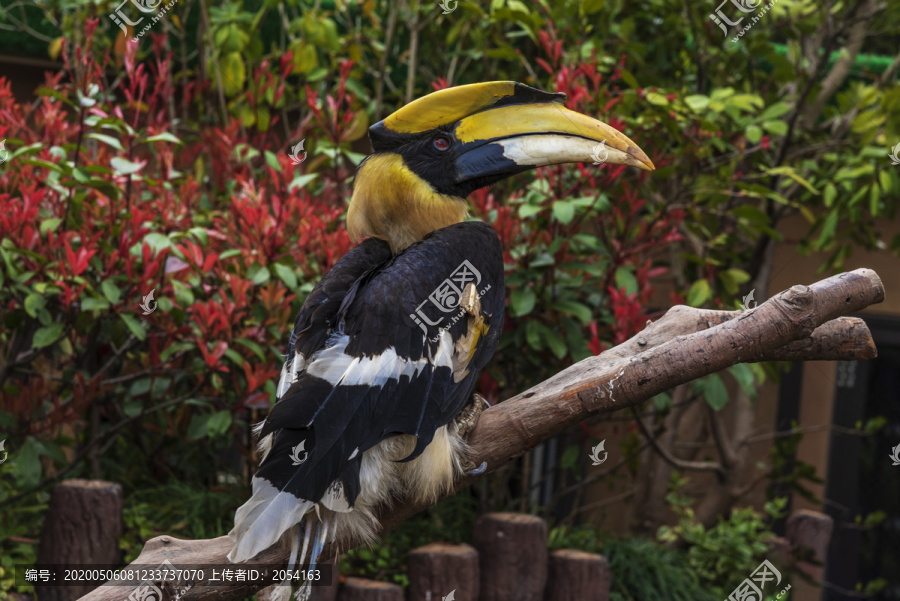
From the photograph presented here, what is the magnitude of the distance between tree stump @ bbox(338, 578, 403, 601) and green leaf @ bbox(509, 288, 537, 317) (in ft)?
2.90

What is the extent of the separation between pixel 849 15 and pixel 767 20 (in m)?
0.34

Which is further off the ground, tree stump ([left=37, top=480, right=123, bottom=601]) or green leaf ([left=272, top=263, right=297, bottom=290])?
green leaf ([left=272, top=263, right=297, bottom=290])

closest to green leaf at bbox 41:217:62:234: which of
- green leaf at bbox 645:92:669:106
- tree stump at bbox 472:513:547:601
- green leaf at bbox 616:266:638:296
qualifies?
tree stump at bbox 472:513:547:601

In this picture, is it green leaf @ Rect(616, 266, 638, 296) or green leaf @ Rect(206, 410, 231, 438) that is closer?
green leaf @ Rect(206, 410, 231, 438)

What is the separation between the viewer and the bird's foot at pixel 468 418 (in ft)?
5.19

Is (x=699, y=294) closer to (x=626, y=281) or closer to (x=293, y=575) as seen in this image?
(x=626, y=281)

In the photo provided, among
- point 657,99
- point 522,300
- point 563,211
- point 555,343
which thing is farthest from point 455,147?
point 657,99

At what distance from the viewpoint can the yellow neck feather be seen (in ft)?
5.39

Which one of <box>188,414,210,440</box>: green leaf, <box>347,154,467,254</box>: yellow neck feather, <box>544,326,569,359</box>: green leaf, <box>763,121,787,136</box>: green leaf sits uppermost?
<box>763,121,787,136</box>: green leaf

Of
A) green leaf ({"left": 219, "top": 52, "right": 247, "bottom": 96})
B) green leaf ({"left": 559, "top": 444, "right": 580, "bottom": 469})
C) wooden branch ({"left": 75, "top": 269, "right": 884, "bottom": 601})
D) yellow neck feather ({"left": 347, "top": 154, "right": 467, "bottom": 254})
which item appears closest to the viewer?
wooden branch ({"left": 75, "top": 269, "right": 884, "bottom": 601})

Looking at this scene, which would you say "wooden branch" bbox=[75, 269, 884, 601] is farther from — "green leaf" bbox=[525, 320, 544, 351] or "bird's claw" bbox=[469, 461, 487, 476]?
"green leaf" bbox=[525, 320, 544, 351]

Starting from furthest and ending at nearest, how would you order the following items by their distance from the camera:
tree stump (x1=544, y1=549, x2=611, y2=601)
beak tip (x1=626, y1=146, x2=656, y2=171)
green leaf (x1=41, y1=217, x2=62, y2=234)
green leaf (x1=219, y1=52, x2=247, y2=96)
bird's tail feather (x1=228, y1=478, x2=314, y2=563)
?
1. green leaf (x1=219, y1=52, x2=247, y2=96)
2. tree stump (x1=544, y1=549, x2=611, y2=601)
3. green leaf (x1=41, y1=217, x2=62, y2=234)
4. beak tip (x1=626, y1=146, x2=656, y2=171)
5. bird's tail feather (x1=228, y1=478, x2=314, y2=563)

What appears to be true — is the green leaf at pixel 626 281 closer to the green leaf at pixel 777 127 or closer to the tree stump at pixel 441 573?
the green leaf at pixel 777 127

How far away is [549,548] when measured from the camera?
2828 millimetres
